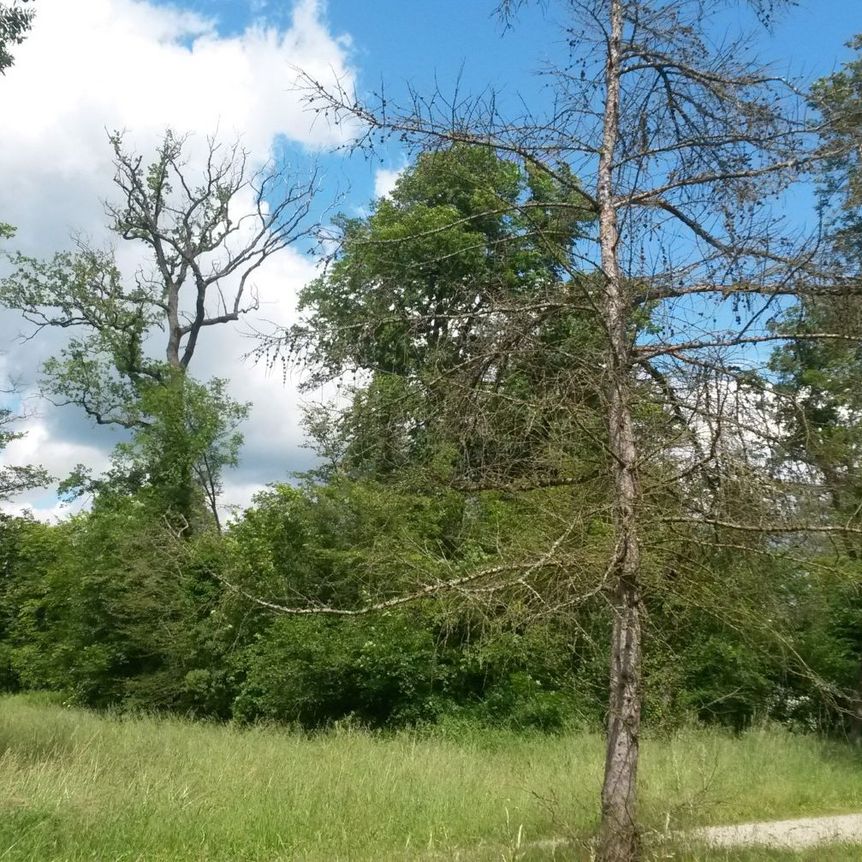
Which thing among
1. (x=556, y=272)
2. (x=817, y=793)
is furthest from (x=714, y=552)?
(x=817, y=793)

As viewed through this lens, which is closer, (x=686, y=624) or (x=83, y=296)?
(x=686, y=624)

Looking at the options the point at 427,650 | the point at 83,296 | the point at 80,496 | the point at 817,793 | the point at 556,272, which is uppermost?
the point at 83,296

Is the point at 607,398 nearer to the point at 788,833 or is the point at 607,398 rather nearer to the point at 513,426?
the point at 513,426

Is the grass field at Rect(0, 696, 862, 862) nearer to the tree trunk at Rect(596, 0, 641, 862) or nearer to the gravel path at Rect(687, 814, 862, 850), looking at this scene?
the gravel path at Rect(687, 814, 862, 850)

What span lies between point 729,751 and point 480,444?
8.93m

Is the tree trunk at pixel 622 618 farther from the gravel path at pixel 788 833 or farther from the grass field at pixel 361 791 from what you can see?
the gravel path at pixel 788 833

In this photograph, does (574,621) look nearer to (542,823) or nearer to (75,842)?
(542,823)

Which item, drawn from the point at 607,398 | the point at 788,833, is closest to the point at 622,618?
the point at 607,398

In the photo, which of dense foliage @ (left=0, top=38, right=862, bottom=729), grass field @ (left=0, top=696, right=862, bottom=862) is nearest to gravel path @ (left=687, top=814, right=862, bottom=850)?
grass field @ (left=0, top=696, right=862, bottom=862)

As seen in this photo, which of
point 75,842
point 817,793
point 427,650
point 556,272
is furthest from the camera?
point 427,650

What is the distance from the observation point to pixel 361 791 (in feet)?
28.6

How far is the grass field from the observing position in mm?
6648

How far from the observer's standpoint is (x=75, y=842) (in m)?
6.52

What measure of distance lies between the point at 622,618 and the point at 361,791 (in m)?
5.01
